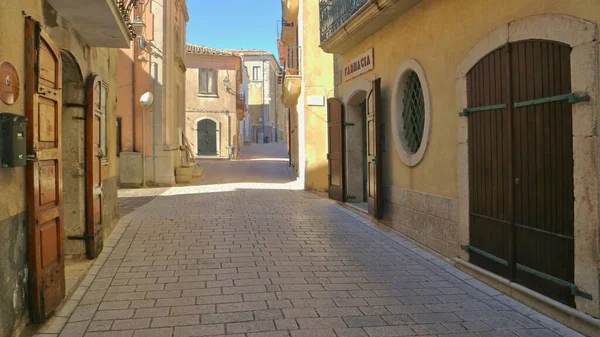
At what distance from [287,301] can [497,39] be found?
3308mm

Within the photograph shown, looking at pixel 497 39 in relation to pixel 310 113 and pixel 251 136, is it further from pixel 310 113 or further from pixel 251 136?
pixel 251 136

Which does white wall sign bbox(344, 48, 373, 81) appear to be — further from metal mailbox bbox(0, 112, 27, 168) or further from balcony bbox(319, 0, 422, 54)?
metal mailbox bbox(0, 112, 27, 168)

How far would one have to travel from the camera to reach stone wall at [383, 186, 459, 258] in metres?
6.09

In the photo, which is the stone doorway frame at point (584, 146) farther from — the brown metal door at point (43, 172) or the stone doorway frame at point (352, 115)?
the stone doorway frame at point (352, 115)

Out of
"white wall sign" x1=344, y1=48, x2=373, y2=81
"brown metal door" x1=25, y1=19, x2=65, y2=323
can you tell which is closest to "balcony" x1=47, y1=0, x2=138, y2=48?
"brown metal door" x1=25, y1=19, x2=65, y2=323

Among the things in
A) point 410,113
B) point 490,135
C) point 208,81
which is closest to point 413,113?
point 410,113

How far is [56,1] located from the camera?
16.2 ft

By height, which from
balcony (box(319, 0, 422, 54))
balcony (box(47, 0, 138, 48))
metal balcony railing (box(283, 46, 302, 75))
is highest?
metal balcony railing (box(283, 46, 302, 75))

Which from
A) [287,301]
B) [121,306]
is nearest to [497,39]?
[287,301]

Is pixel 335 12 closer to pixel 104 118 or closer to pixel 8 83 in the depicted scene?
pixel 104 118

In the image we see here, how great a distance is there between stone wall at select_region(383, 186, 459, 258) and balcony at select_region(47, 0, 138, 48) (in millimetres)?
4562

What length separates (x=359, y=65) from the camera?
9672mm

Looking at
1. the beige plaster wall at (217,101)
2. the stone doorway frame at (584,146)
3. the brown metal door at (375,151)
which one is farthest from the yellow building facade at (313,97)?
the beige plaster wall at (217,101)

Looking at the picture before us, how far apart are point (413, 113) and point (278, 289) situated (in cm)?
397
